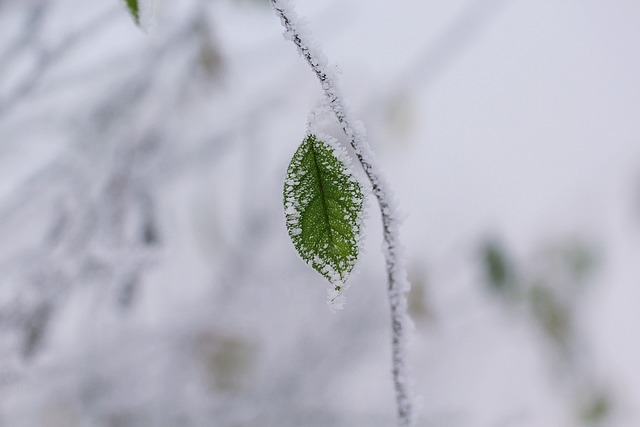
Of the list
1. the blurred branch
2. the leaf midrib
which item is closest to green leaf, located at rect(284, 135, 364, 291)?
the leaf midrib

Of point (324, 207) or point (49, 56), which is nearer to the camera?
point (324, 207)

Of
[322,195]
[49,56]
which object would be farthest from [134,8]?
[49,56]

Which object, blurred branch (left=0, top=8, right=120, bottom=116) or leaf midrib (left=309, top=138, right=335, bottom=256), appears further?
blurred branch (left=0, top=8, right=120, bottom=116)

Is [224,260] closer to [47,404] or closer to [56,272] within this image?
[47,404]

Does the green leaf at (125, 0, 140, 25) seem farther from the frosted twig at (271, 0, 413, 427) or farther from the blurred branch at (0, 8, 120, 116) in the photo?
the blurred branch at (0, 8, 120, 116)

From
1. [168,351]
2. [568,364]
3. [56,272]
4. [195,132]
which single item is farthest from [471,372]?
[56,272]

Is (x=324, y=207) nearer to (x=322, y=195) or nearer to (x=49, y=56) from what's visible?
(x=322, y=195)

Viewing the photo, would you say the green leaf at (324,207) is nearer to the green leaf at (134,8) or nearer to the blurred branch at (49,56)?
the green leaf at (134,8)
